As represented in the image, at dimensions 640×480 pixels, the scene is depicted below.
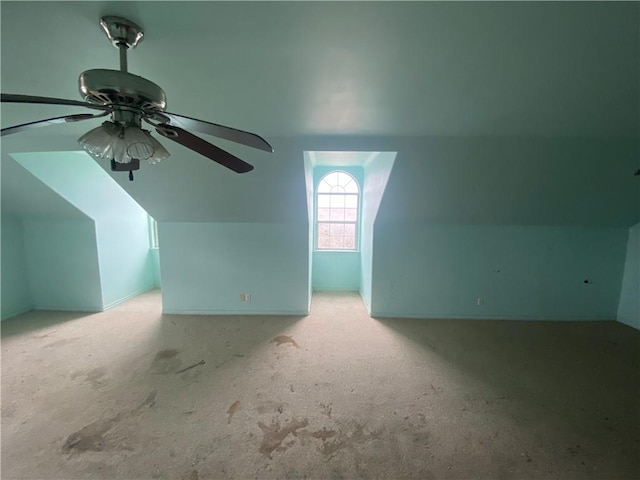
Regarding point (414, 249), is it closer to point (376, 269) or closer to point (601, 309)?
point (376, 269)

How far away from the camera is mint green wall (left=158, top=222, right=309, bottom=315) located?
3.39 metres

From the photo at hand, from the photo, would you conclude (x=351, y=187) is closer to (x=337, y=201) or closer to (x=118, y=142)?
(x=337, y=201)

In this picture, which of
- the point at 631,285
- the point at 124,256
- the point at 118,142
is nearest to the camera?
the point at 118,142

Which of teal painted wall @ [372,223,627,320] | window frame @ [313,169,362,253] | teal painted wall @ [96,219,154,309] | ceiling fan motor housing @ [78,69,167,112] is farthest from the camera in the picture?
window frame @ [313,169,362,253]

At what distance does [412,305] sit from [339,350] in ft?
4.63

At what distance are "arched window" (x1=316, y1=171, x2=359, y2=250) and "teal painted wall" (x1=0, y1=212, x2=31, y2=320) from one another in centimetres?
435

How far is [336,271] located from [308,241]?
1413 millimetres

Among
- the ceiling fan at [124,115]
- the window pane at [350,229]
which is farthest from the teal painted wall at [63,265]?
the window pane at [350,229]

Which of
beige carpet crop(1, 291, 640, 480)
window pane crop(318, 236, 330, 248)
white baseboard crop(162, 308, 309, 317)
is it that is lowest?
beige carpet crop(1, 291, 640, 480)

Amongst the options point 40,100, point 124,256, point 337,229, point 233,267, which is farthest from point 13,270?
point 337,229

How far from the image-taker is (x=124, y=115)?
994mm

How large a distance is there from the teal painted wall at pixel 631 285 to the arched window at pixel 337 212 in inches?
149

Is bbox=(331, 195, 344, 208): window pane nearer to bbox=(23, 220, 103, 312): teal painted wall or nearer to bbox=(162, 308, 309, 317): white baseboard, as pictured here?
bbox=(162, 308, 309, 317): white baseboard

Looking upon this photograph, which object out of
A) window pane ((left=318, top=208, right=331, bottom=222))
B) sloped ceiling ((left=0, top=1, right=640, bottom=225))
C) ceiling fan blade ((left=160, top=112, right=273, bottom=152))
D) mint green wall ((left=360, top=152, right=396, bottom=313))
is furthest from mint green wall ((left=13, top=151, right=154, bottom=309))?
mint green wall ((left=360, top=152, right=396, bottom=313))
